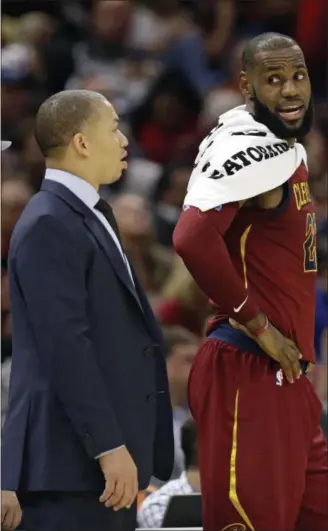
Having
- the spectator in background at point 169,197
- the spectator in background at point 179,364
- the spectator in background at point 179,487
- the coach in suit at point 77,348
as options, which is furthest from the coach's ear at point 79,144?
the spectator in background at point 169,197

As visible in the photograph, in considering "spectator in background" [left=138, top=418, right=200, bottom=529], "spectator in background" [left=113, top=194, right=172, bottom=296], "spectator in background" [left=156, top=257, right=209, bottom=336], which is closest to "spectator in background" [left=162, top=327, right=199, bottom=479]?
"spectator in background" [left=156, top=257, right=209, bottom=336]

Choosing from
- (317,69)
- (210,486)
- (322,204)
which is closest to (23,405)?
(210,486)

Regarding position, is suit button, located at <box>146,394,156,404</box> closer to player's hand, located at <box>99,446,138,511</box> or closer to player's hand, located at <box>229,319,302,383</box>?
player's hand, located at <box>99,446,138,511</box>

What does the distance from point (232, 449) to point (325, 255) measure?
2777 millimetres

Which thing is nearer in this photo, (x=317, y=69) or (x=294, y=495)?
(x=294, y=495)

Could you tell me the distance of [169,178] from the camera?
7.29 m

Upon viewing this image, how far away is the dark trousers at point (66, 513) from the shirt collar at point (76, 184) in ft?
2.34

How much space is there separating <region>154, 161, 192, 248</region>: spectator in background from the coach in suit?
139 inches

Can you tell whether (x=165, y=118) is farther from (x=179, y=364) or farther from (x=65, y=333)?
(x=65, y=333)

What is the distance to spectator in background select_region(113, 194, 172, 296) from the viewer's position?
6.69 m

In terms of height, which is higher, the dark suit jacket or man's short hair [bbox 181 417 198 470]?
the dark suit jacket

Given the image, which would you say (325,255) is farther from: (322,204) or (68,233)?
(68,233)

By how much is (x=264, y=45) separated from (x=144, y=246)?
314 centimetres

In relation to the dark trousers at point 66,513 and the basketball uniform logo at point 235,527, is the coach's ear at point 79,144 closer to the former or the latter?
the dark trousers at point 66,513
